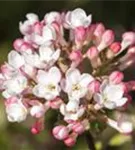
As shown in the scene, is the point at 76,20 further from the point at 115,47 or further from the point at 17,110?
the point at 17,110

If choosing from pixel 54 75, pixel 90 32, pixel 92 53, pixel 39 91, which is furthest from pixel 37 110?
pixel 90 32

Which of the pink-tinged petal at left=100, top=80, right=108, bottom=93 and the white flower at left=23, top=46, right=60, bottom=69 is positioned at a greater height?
the white flower at left=23, top=46, right=60, bottom=69

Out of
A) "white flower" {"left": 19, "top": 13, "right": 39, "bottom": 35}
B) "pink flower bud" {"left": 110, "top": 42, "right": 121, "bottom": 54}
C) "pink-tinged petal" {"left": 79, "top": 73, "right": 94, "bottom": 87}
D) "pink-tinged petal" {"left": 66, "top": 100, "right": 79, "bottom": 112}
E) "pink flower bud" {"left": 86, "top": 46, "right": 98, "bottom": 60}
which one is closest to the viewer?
"pink-tinged petal" {"left": 66, "top": 100, "right": 79, "bottom": 112}

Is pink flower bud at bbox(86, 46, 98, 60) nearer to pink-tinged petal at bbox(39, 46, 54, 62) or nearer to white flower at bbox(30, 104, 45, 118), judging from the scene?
pink-tinged petal at bbox(39, 46, 54, 62)

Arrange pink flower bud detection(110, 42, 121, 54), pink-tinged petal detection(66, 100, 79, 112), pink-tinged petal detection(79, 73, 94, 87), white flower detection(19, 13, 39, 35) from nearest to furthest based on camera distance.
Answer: pink-tinged petal detection(66, 100, 79, 112) → pink-tinged petal detection(79, 73, 94, 87) → pink flower bud detection(110, 42, 121, 54) → white flower detection(19, 13, 39, 35)

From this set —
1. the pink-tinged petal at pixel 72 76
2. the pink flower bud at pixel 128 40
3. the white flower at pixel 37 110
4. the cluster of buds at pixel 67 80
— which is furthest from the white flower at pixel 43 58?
the pink flower bud at pixel 128 40

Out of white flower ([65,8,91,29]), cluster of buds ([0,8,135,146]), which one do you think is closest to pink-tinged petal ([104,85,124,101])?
cluster of buds ([0,8,135,146])

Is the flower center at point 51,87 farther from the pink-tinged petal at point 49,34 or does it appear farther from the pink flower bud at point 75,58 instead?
the pink-tinged petal at point 49,34
